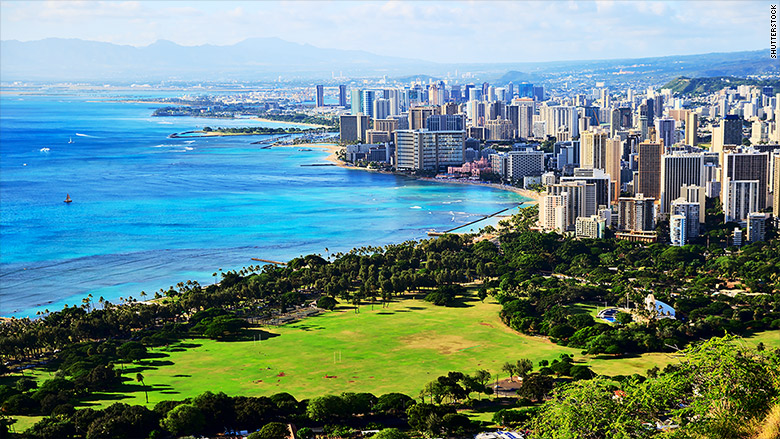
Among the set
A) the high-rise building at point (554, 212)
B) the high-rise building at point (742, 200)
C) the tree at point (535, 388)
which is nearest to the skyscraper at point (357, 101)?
the high-rise building at point (554, 212)

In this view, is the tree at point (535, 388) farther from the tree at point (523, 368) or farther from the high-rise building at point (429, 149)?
the high-rise building at point (429, 149)

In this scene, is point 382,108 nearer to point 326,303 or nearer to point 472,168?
point 472,168

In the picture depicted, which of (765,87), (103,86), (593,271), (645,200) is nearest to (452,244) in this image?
(593,271)

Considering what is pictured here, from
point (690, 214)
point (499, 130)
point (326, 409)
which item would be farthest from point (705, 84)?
point (326, 409)

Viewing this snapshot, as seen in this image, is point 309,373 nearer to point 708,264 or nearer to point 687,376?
point 687,376

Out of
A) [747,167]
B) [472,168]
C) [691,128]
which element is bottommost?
[472,168]

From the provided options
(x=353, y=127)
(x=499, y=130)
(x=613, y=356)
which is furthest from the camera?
(x=499, y=130)
